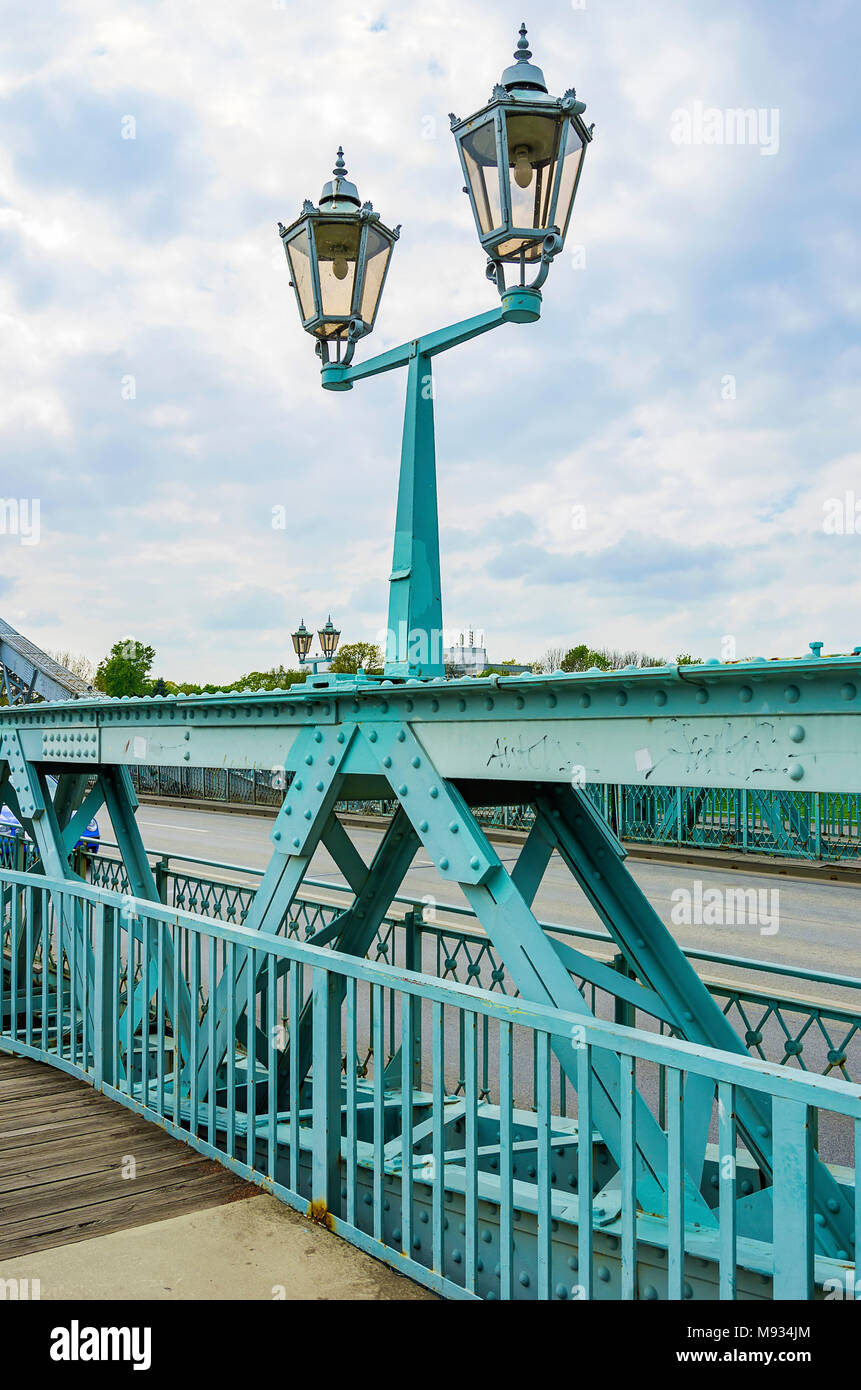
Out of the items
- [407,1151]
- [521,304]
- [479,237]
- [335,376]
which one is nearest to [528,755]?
[407,1151]

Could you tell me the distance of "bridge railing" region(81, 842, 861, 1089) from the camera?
16.2ft

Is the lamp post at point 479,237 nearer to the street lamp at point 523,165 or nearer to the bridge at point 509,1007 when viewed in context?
the street lamp at point 523,165

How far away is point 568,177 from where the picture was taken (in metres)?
4.64

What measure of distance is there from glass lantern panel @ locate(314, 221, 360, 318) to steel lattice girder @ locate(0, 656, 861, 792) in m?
2.16

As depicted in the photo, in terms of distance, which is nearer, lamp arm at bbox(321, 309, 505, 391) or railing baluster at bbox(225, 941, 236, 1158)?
railing baluster at bbox(225, 941, 236, 1158)

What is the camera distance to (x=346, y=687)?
4.23 metres

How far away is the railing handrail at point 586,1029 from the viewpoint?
2.40 meters

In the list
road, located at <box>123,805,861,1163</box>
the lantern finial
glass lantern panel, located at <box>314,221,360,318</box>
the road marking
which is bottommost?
road, located at <box>123,805,861,1163</box>

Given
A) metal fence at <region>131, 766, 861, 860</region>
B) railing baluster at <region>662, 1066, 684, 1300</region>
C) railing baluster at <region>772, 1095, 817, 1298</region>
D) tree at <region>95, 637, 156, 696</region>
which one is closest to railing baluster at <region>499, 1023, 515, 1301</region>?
railing baluster at <region>662, 1066, 684, 1300</region>

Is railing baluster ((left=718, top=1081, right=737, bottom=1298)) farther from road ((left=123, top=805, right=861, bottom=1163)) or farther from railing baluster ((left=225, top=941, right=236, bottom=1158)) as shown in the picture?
road ((left=123, top=805, right=861, bottom=1163))
